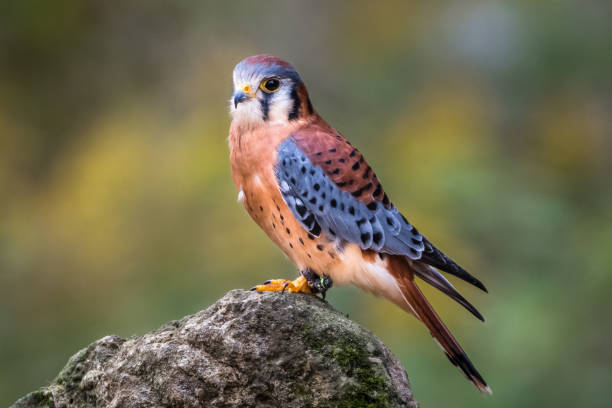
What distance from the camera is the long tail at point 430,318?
286 cm

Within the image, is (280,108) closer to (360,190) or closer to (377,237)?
(360,190)

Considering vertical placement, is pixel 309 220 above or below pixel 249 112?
below

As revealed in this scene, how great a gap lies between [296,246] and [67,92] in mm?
4820

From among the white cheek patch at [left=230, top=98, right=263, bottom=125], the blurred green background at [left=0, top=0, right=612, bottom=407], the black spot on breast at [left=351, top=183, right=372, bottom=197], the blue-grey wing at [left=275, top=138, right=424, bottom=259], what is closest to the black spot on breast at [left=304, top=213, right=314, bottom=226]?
the blue-grey wing at [left=275, top=138, right=424, bottom=259]

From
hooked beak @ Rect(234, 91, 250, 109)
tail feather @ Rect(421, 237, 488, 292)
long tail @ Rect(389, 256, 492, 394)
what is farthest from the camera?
hooked beak @ Rect(234, 91, 250, 109)

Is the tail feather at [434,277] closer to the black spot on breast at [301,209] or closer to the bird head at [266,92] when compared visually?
the black spot on breast at [301,209]

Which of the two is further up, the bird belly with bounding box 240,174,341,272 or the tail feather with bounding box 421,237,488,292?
the bird belly with bounding box 240,174,341,272

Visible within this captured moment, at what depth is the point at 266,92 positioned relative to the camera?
313cm

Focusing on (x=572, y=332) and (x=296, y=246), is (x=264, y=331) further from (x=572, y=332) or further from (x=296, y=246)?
(x=572, y=332)

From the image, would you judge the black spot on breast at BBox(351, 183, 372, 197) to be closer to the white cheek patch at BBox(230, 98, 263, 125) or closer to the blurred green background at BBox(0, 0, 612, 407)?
the white cheek patch at BBox(230, 98, 263, 125)

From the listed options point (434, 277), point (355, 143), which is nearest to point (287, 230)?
point (434, 277)

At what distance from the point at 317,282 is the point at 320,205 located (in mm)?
322

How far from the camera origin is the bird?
303 cm

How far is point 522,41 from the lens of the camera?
6395 mm
